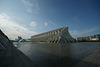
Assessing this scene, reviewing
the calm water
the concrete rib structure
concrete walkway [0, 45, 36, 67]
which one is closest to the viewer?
concrete walkway [0, 45, 36, 67]

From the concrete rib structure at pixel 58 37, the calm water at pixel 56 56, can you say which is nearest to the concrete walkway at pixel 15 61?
the calm water at pixel 56 56

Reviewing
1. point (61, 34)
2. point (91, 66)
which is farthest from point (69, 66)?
point (61, 34)

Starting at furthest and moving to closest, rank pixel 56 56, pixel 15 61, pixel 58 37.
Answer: pixel 58 37
pixel 56 56
pixel 15 61

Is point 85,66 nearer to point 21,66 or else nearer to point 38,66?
point 38,66

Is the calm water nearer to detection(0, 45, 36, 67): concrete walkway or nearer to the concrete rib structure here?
detection(0, 45, 36, 67): concrete walkway

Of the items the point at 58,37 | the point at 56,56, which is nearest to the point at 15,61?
the point at 56,56

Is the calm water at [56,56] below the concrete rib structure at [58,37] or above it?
below

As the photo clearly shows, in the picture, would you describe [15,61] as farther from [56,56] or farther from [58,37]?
[58,37]

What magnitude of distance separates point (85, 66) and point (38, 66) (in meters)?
2.75

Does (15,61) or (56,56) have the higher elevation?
(15,61)

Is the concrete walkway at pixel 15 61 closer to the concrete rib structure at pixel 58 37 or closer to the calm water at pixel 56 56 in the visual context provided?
the calm water at pixel 56 56

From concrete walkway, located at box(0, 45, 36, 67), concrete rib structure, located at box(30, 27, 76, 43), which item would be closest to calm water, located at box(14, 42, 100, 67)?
concrete walkway, located at box(0, 45, 36, 67)

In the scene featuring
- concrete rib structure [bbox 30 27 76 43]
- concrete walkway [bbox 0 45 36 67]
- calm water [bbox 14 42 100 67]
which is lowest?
calm water [bbox 14 42 100 67]

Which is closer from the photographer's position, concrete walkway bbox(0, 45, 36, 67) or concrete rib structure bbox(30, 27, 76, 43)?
concrete walkway bbox(0, 45, 36, 67)
